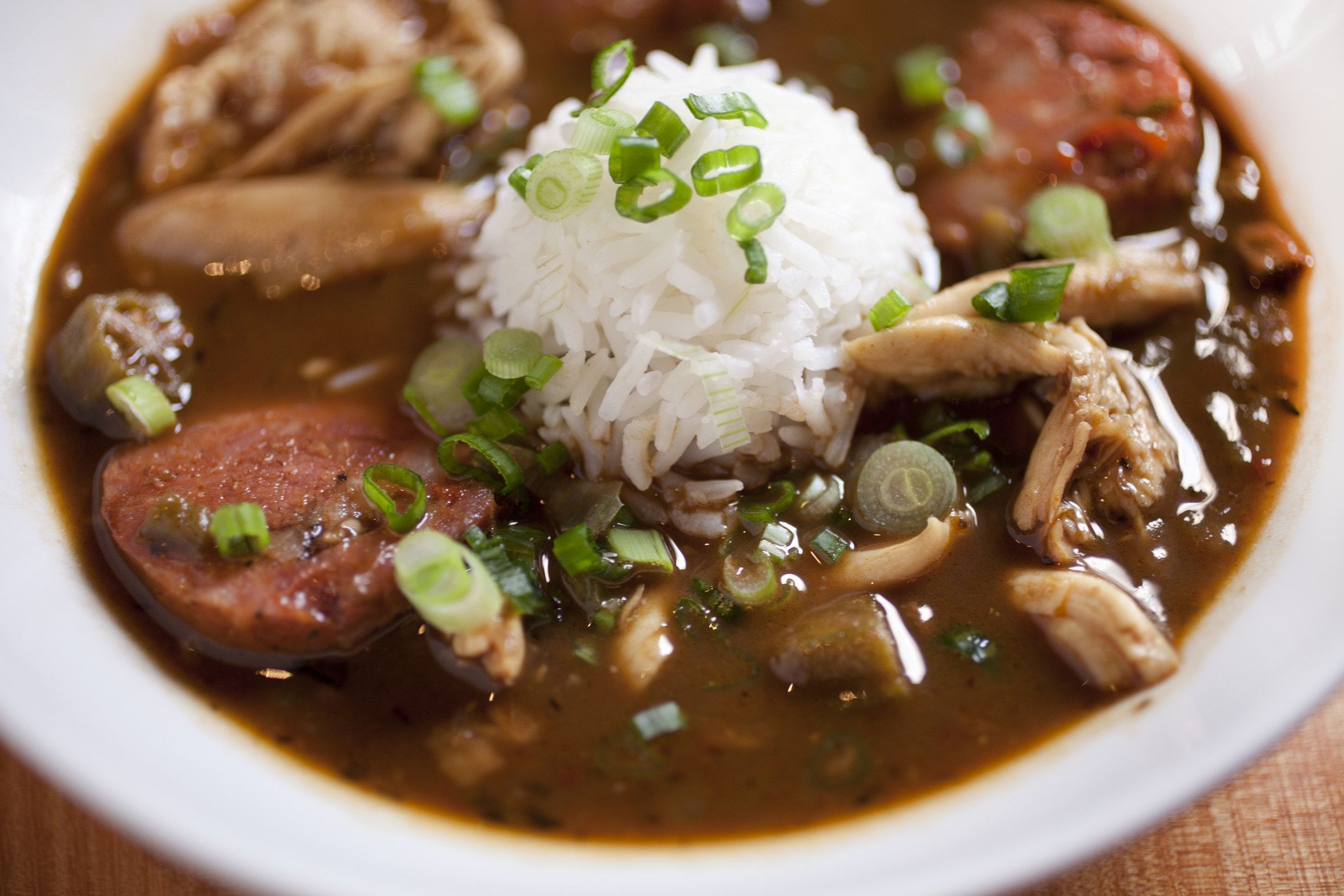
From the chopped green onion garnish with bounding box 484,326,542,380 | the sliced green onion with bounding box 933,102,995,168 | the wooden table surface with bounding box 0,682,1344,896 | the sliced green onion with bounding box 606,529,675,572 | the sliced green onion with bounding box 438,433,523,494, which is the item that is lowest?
the wooden table surface with bounding box 0,682,1344,896

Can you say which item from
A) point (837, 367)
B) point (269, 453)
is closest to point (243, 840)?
point (269, 453)

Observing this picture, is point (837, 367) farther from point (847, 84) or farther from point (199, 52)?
point (199, 52)

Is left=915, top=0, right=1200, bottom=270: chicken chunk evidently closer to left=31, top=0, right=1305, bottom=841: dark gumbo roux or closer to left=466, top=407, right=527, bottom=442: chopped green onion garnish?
left=31, top=0, right=1305, bottom=841: dark gumbo roux

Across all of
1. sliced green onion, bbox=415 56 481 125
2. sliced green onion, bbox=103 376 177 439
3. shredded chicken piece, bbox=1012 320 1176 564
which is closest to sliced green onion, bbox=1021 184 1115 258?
shredded chicken piece, bbox=1012 320 1176 564

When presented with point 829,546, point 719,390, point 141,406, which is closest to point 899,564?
point 829,546

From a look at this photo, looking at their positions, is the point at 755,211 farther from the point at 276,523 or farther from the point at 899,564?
the point at 276,523

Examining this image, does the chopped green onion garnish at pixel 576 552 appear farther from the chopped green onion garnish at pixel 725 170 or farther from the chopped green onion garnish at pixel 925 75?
the chopped green onion garnish at pixel 925 75
